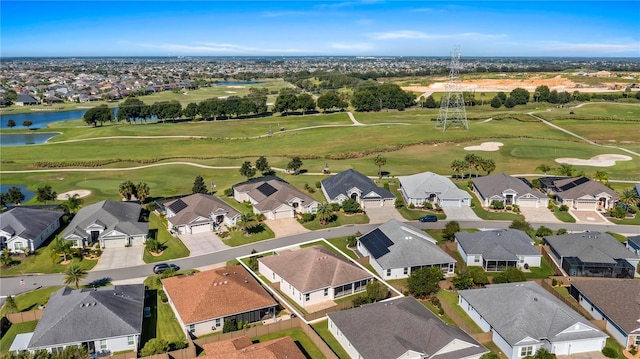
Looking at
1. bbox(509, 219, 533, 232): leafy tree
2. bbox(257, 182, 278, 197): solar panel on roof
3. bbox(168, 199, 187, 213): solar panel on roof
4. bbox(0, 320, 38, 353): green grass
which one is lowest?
bbox(0, 320, 38, 353): green grass

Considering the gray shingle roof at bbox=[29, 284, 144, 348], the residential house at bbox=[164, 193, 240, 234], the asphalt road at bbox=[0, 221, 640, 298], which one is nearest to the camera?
the gray shingle roof at bbox=[29, 284, 144, 348]

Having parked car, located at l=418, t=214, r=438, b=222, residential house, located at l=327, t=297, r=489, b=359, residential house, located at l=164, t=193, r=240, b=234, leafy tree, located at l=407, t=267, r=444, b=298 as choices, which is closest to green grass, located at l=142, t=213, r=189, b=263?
residential house, located at l=164, t=193, r=240, b=234

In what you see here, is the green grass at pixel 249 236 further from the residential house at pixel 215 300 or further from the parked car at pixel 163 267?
the residential house at pixel 215 300

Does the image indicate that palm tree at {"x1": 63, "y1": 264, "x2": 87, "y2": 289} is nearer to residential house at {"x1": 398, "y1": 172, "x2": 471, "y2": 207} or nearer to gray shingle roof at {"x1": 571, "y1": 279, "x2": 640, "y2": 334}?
residential house at {"x1": 398, "y1": 172, "x2": 471, "y2": 207}

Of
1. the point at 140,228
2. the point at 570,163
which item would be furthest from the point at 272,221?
the point at 570,163

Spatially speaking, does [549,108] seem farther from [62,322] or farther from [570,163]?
[62,322]

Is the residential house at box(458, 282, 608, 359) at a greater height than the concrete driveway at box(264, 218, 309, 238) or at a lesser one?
greater
